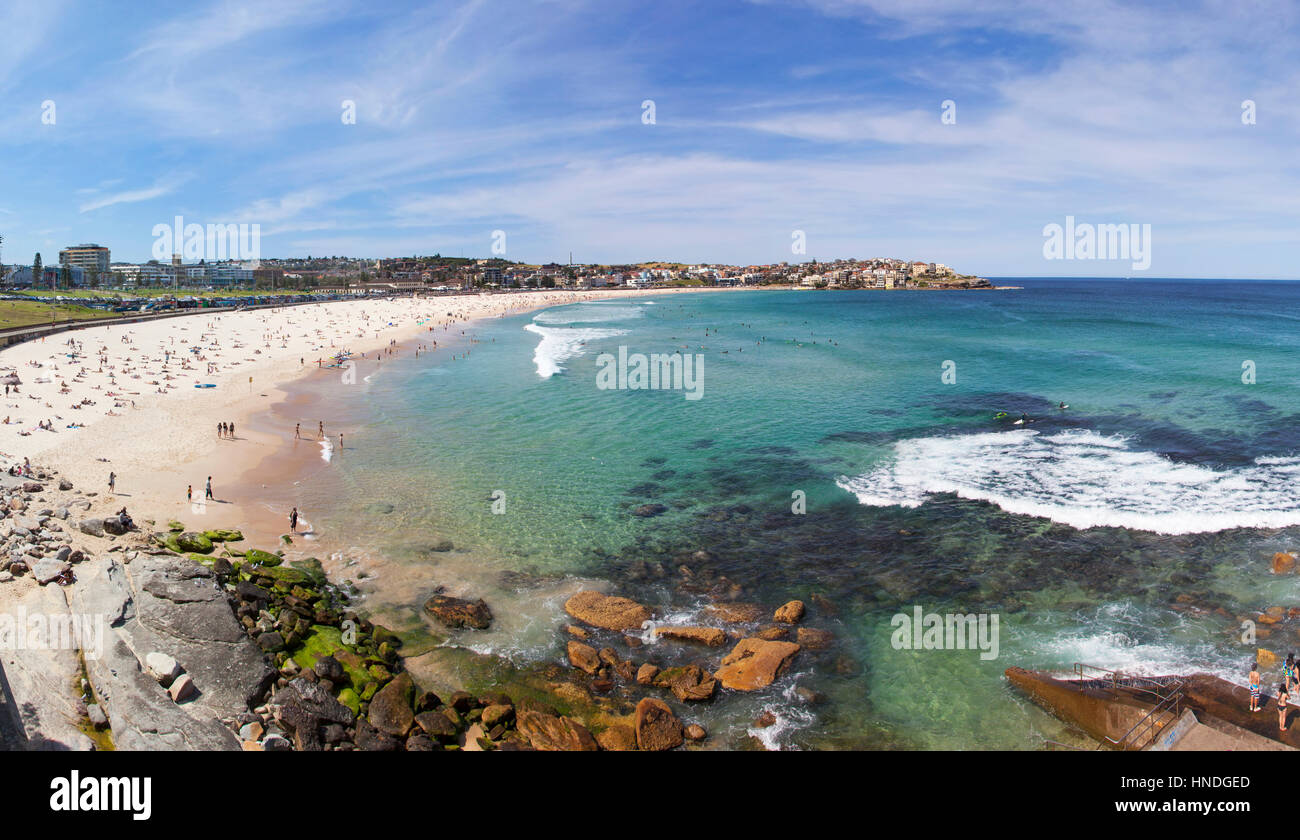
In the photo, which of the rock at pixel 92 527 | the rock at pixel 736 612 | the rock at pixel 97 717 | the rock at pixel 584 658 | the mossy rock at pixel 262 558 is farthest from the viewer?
the mossy rock at pixel 262 558

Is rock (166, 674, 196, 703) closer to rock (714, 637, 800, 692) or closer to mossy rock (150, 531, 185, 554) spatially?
mossy rock (150, 531, 185, 554)

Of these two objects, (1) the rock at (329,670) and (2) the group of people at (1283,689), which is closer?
(2) the group of people at (1283,689)

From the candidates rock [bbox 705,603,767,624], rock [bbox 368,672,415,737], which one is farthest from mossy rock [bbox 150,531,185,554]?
rock [bbox 705,603,767,624]

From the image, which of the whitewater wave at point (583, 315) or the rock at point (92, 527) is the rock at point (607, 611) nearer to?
the rock at point (92, 527)

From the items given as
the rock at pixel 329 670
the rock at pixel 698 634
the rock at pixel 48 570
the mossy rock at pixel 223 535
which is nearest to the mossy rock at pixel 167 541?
the mossy rock at pixel 223 535

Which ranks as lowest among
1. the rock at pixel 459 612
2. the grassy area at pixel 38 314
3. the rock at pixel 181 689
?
the rock at pixel 459 612

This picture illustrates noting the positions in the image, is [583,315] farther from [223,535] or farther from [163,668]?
[163,668]
